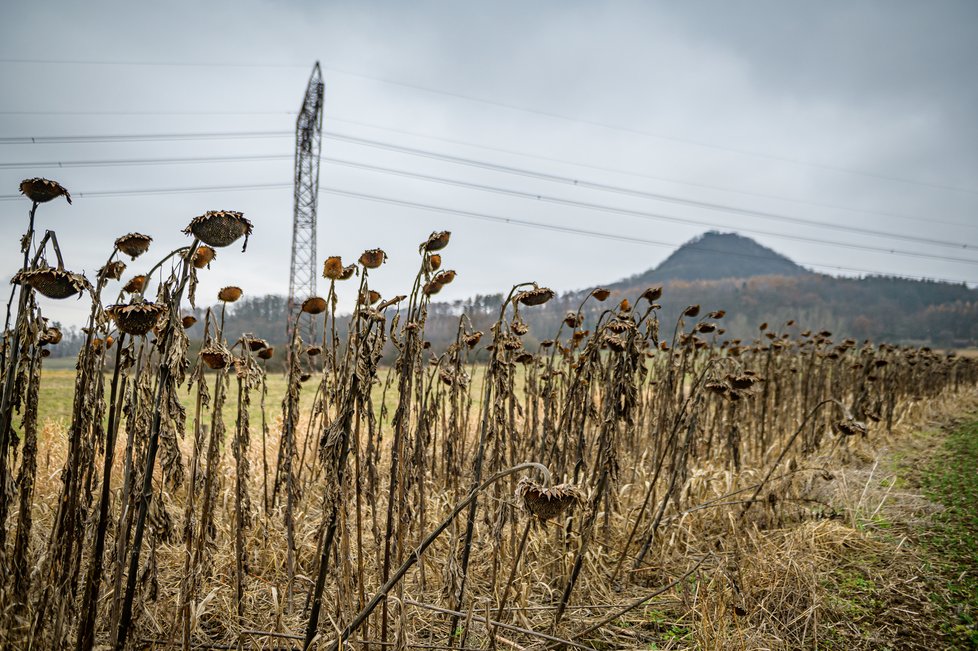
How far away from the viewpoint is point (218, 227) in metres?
1.35

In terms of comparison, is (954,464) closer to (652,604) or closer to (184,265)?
(652,604)

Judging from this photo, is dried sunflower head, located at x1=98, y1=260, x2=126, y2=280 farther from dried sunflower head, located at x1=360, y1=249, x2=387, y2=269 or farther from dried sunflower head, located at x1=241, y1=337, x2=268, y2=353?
dried sunflower head, located at x1=360, y1=249, x2=387, y2=269

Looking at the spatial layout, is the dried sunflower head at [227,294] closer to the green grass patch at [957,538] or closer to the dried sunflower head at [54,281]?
the dried sunflower head at [54,281]

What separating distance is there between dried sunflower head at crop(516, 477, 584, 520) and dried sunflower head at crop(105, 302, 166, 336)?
1.17 m

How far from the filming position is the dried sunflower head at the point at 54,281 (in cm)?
147

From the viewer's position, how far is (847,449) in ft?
20.4

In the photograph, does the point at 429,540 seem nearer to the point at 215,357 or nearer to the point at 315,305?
the point at 215,357

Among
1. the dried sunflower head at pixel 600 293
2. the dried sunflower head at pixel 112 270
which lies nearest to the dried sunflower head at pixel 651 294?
the dried sunflower head at pixel 600 293

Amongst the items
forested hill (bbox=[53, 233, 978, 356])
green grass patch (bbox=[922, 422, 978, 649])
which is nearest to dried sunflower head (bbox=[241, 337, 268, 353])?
green grass patch (bbox=[922, 422, 978, 649])

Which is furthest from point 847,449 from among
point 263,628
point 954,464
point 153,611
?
point 153,611

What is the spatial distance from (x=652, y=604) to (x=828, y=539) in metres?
1.67

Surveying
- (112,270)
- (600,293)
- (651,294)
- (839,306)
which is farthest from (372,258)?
(839,306)

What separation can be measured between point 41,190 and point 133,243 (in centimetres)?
35

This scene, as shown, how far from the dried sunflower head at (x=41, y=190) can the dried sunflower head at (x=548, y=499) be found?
195cm
